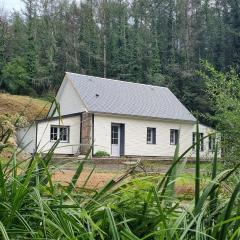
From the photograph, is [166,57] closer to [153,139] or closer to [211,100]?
[153,139]

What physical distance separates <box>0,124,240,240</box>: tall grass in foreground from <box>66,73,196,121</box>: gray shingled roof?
27831 mm

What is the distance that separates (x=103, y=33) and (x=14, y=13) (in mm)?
13029

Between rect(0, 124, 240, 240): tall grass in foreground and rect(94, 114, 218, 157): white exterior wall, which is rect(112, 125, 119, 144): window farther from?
rect(0, 124, 240, 240): tall grass in foreground

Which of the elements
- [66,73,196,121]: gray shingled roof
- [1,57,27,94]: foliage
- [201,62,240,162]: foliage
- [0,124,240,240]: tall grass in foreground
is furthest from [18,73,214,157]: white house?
[0,124,240,240]: tall grass in foreground

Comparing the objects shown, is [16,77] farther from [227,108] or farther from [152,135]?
[227,108]

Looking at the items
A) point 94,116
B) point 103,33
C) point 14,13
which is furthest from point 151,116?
point 14,13

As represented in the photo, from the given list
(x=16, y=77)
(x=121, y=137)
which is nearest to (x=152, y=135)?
(x=121, y=137)

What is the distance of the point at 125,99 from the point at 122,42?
108 feet

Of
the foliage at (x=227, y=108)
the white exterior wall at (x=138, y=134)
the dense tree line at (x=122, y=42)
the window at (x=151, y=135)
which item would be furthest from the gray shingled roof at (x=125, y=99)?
the foliage at (x=227, y=108)

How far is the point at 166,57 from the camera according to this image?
65.8 m

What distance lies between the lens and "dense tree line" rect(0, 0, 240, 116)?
57531mm

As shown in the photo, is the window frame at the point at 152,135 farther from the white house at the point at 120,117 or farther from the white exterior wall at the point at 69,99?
the white exterior wall at the point at 69,99

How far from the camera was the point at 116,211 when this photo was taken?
72.1 inches

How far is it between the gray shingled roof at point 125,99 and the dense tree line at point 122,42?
1648 cm
